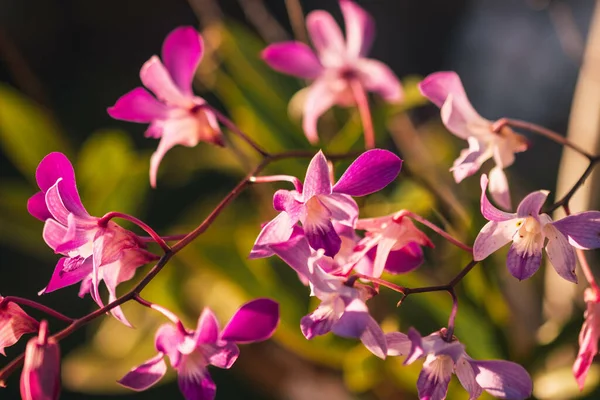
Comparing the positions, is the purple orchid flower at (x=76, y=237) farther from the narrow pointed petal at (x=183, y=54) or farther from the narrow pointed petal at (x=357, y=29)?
the narrow pointed petal at (x=357, y=29)

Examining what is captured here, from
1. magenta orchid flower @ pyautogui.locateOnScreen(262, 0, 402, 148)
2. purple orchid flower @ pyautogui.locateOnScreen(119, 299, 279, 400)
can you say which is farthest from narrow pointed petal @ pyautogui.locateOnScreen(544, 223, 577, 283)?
magenta orchid flower @ pyautogui.locateOnScreen(262, 0, 402, 148)

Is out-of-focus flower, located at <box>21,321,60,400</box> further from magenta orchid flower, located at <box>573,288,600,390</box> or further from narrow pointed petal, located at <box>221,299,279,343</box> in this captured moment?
magenta orchid flower, located at <box>573,288,600,390</box>

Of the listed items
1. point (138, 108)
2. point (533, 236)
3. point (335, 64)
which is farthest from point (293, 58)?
point (533, 236)

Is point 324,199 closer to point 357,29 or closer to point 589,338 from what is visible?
point 589,338

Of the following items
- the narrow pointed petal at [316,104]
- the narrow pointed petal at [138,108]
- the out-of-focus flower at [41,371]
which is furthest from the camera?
the narrow pointed petal at [316,104]

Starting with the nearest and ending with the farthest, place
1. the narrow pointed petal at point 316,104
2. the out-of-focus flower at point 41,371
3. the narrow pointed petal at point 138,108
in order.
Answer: the out-of-focus flower at point 41,371 < the narrow pointed petal at point 138,108 < the narrow pointed petal at point 316,104

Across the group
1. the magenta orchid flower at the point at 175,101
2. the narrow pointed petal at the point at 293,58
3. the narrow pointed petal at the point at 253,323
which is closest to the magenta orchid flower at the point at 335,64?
the narrow pointed petal at the point at 293,58
